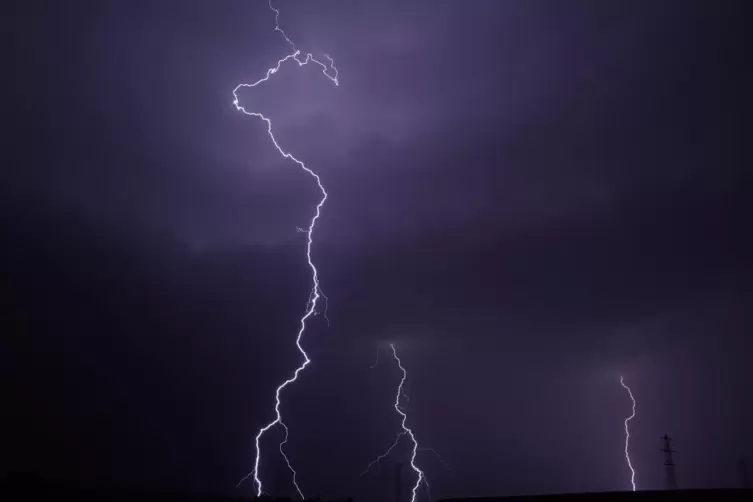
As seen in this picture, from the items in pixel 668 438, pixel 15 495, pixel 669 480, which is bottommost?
pixel 15 495

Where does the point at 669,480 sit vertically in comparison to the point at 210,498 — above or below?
above

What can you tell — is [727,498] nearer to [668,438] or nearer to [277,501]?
[277,501]

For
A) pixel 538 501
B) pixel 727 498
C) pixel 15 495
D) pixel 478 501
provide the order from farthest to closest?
1. pixel 15 495
2. pixel 478 501
3. pixel 538 501
4. pixel 727 498

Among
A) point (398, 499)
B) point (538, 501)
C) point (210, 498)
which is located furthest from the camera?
point (398, 499)

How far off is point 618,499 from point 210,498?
17.3m

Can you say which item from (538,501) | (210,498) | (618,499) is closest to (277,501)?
(210,498)

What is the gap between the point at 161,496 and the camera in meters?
22.2

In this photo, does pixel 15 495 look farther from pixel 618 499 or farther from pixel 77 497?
pixel 618 499

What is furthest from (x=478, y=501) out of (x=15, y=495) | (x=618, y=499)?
(x=15, y=495)

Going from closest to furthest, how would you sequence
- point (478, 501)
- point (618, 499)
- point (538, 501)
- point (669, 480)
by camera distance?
point (618, 499) < point (538, 501) < point (478, 501) < point (669, 480)

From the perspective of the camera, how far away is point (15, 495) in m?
18.4

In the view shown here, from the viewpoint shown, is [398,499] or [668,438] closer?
[668,438]

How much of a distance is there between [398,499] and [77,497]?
28.7m

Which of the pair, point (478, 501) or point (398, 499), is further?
point (398, 499)
